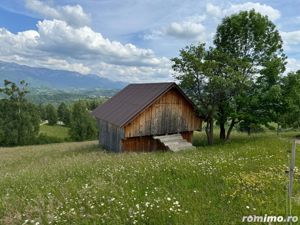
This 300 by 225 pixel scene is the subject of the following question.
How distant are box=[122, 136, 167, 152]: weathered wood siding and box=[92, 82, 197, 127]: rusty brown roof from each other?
74.3 inches

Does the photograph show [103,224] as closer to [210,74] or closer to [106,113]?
[210,74]

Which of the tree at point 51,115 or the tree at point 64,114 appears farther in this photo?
the tree at point 51,115

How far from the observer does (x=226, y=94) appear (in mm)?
23375

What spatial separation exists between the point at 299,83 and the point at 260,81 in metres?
2.82

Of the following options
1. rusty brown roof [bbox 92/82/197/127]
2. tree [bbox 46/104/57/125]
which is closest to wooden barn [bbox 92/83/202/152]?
rusty brown roof [bbox 92/82/197/127]

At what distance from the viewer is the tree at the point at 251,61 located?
22781mm

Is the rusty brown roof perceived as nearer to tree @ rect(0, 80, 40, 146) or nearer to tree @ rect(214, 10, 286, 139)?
tree @ rect(214, 10, 286, 139)

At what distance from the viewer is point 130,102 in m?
26.6

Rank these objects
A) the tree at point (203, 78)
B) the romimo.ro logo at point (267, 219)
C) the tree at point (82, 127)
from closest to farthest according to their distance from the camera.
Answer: the romimo.ro logo at point (267, 219), the tree at point (203, 78), the tree at point (82, 127)

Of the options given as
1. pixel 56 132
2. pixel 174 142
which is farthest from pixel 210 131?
pixel 56 132

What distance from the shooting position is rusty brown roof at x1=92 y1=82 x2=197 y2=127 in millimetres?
23422

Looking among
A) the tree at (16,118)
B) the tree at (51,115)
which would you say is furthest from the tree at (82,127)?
the tree at (51,115)

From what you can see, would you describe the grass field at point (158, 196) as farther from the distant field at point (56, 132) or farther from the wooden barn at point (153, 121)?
the distant field at point (56, 132)


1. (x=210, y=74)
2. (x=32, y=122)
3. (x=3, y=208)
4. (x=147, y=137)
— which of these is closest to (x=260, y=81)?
(x=210, y=74)
